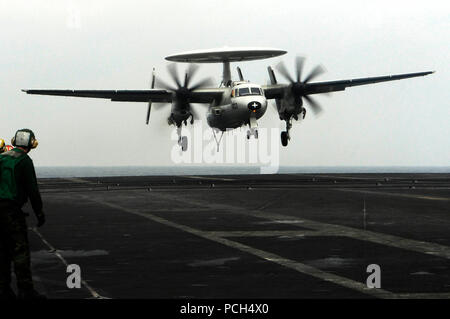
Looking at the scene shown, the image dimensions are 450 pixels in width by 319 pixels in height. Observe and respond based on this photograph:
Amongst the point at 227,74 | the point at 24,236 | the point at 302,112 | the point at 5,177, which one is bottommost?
the point at 24,236

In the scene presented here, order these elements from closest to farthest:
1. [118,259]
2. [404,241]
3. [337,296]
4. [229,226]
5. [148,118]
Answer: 1. [337,296]
2. [118,259]
3. [404,241]
4. [229,226]
5. [148,118]

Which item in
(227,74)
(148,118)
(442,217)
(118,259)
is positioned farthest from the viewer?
(227,74)

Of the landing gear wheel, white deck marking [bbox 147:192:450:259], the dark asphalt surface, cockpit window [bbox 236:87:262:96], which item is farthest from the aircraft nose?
white deck marking [bbox 147:192:450:259]

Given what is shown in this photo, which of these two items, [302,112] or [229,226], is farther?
[302,112]

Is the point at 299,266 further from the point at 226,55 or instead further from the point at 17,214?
the point at 226,55

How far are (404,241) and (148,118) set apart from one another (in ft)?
148

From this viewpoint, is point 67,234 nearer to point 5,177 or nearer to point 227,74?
point 5,177

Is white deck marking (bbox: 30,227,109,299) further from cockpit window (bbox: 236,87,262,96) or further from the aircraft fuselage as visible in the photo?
cockpit window (bbox: 236,87,262,96)

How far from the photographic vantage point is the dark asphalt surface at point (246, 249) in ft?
33.7

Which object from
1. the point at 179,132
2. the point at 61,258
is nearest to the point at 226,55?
the point at 179,132

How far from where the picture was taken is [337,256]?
13.7m

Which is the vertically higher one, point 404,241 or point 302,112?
point 302,112
